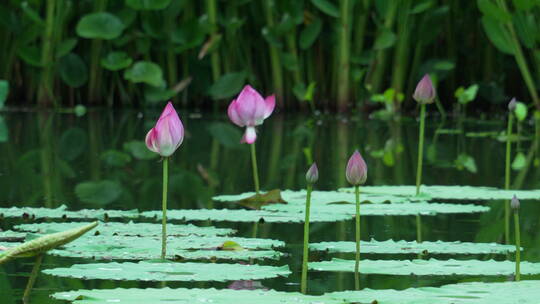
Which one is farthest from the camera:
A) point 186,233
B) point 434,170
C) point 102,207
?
point 434,170

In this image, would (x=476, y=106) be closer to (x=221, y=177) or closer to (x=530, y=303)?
(x=221, y=177)

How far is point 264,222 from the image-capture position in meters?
2.09

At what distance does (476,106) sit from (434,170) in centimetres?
370

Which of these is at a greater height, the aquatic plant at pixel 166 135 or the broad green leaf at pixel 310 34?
the broad green leaf at pixel 310 34

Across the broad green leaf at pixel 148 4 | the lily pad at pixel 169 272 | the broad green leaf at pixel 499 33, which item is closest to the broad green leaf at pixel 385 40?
the broad green leaf at pixel 499 33

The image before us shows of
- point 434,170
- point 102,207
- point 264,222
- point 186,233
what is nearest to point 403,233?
point 264,222

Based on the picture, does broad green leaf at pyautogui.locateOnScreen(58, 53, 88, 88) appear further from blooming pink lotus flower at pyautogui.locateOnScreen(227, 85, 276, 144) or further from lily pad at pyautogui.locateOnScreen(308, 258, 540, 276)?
lily pad at pyautogui.locateOnScreen(308, 258, 540, 276)

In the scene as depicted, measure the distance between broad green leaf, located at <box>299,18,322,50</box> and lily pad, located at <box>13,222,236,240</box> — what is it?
4172 mm

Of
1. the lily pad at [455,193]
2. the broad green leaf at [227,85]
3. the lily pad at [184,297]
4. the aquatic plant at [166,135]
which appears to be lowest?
the lily pad at [184,297]

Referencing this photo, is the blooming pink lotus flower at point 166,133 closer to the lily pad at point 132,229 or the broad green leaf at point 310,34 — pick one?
the lily pad at point 132,229

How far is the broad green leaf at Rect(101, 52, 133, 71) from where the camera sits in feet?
19.6

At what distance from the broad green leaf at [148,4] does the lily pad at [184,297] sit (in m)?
4.79

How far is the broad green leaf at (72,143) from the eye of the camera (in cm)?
379

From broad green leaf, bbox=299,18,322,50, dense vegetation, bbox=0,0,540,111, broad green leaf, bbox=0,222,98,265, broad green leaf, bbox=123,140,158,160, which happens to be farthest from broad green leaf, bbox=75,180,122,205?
broad green leaf, bbox=299,18,322,50
